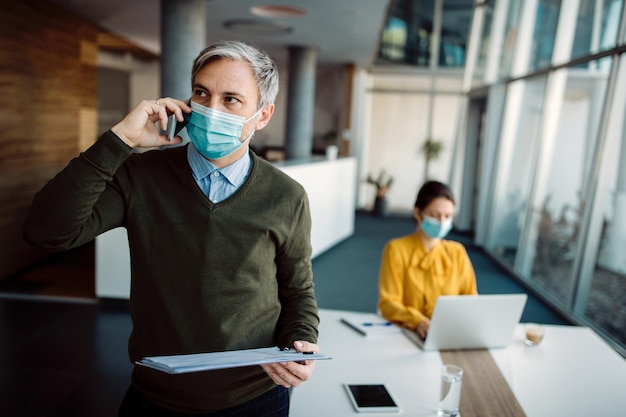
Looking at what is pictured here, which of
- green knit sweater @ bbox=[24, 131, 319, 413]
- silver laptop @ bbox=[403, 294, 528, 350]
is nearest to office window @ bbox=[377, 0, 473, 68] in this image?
silver laptop @ bbox=[403, 294, 528, 350]

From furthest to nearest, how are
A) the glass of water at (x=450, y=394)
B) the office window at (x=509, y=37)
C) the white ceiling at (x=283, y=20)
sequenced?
the office window at (x=509, y=37) < the white ceiling at (x=283, y=20) < the glass of water at (x=450, y=394)

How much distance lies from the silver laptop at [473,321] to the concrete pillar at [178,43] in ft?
13.8

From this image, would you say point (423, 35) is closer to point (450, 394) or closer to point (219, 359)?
point (450, 394)

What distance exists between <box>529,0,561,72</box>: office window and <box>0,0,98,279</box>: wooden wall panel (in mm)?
6124

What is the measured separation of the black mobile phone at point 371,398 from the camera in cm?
185

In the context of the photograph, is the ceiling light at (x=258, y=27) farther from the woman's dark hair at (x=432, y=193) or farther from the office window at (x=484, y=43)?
the woman's dark hair at (x=432, y=193)

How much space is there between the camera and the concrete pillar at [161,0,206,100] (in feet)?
18.4

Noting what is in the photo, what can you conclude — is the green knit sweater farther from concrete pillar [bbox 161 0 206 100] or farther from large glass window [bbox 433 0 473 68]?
large glass window [bbox 433 0 473 68]

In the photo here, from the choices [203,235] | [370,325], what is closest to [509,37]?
[370,325]

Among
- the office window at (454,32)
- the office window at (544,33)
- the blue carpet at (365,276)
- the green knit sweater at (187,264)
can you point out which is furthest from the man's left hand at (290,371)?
the office window at (454,32)

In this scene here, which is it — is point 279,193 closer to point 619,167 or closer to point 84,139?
point 619,167

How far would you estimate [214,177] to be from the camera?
1.43 m

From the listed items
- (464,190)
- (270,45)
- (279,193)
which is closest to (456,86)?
(464,190)

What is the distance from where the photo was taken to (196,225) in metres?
1.37
